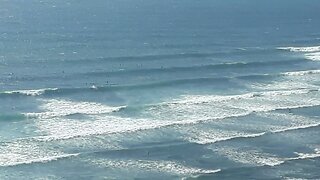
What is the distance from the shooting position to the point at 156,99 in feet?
183

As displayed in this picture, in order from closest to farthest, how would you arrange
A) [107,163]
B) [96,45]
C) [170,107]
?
[107,163] < [170,107] < [96,45]

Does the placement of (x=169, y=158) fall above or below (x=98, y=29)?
below

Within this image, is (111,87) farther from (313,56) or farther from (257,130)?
(313,56)

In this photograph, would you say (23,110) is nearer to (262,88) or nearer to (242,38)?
(262,88)

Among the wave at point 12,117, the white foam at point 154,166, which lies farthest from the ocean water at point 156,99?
the wave at point 12,117

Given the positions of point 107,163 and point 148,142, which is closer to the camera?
point 107,163

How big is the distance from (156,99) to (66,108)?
8.15m

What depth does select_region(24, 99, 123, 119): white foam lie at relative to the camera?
4988 centimetres

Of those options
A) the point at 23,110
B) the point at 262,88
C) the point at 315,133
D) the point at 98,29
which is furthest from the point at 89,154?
the point at 98,29

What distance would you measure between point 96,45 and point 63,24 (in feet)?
56.7

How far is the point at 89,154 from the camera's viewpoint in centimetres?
4203

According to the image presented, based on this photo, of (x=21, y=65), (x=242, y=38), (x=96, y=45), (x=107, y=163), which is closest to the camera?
(x=107, y=163)

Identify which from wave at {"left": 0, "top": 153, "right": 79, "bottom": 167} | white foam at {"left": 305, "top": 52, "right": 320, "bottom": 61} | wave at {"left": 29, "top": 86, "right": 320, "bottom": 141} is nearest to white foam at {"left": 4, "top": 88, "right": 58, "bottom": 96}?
wave at {"left": 29, "top": 86, "right": 320, "bottom": 141}

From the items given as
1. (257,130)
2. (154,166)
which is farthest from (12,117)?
(257,130)
